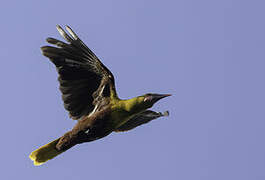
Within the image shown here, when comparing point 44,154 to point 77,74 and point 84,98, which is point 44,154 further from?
point 77,74

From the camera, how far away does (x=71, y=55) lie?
11.0m

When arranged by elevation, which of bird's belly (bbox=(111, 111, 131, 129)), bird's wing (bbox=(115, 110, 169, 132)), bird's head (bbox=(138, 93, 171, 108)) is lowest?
bird's wing (bbox=(115, 110, 169, 132))

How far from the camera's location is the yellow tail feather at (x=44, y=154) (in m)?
11.0

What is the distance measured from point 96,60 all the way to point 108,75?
1.24 feet

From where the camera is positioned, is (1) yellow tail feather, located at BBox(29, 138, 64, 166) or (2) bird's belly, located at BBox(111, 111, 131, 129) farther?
(1) yellow tail feather, located at BBox(29, 138, 64, 166)

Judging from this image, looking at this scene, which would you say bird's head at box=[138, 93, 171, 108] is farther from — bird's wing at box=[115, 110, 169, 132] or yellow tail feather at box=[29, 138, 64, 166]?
yellow tail feather at box=[29, 138, 64, 166]

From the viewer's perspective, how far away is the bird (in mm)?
10656

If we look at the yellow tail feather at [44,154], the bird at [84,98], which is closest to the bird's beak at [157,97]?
the bird at [84,98]

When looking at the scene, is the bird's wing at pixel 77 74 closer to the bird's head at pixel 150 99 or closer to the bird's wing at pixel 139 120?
the bird's head at pixel 150 99

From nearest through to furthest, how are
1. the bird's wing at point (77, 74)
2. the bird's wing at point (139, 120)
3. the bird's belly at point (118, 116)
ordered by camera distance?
the bird's belly at point (118, 116), the bird's wing at point (77, 74), the bird's wing at point (139, 120)

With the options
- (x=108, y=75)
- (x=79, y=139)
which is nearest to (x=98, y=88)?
(x=108, y=75)

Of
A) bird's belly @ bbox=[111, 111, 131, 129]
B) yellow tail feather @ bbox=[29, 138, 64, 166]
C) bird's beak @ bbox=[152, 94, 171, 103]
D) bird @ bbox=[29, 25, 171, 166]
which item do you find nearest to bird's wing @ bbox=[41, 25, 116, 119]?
bird @ bbox=[29, 25, 171, 166]

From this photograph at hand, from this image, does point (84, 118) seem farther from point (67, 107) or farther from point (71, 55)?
point (71, 55)

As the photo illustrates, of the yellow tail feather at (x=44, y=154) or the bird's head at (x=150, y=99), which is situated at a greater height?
the bird's head at (x=150, y=99)
